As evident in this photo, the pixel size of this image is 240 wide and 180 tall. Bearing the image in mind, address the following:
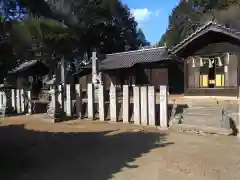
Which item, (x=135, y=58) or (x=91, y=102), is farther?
(x=135, y=58)

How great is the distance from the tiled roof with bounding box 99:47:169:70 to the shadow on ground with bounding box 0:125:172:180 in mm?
16542

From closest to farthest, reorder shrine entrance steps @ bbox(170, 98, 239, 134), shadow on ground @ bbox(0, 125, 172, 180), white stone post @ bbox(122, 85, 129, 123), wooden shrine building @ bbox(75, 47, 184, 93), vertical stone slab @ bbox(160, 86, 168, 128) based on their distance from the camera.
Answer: shadow on ground @ bbox(0, 125, 172, 180), shrine entrance steps @ bbox(170, 98, 239, 134), vertical stone slab @ bbox(160, 86, 168, 128), white stone post @ bbox(122, 85, 129, 123), wooden shrine building @ bbox(75, 47, 184, 93)

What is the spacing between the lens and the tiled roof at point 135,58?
2750cm

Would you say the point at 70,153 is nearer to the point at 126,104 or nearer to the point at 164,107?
the point at 164,107

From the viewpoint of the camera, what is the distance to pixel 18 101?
66.5 feet

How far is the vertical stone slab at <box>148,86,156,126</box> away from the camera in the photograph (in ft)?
41.7

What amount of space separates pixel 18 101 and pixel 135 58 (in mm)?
12123

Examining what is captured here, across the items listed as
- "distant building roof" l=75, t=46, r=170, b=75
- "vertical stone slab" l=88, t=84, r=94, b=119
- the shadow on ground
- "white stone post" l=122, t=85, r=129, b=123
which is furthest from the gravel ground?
"distant building roof" l=75, t=46, r=170, b=75

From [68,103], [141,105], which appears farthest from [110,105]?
[68,103]

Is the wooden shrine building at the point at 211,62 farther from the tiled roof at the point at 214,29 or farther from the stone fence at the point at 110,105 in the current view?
the stone fence at the point at 110,105

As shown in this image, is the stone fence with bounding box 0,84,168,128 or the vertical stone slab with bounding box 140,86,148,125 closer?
the stone fence with bounding box 0,84,168,128

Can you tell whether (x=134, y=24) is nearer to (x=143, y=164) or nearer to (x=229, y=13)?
(x=229, y=13)

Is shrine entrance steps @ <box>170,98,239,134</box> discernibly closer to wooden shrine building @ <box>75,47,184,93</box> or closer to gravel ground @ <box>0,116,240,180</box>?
gravel ground @ <box>0,116,240,180</box>

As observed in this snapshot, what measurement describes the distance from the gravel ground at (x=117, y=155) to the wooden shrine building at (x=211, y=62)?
5818 mm
